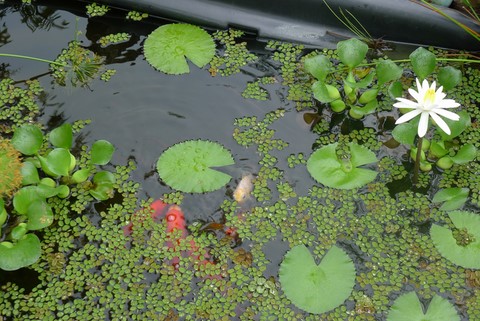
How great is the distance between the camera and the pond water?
222 cm

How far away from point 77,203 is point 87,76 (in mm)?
628

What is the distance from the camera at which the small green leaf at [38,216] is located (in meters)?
2.05

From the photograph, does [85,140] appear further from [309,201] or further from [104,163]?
[309,201]

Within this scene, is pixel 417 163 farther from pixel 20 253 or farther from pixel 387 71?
pixel 20 253

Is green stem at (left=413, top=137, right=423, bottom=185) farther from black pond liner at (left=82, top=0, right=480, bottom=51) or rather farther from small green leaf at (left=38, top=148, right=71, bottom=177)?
small green leaf at (left=38, top=148, right=71, bottom=177)

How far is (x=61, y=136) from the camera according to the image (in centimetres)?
223

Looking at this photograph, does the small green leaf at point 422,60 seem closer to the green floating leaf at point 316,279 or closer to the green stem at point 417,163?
the green stem at point 417,163

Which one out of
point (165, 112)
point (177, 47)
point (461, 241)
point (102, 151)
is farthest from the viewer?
point (177, 47)

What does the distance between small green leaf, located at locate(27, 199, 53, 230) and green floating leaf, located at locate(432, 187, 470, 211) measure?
137cm

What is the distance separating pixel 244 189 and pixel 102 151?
532 millimetres

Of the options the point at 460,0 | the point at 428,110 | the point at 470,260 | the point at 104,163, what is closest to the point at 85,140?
the point at 104,163

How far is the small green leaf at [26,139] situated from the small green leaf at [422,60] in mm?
1396

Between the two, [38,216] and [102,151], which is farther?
[102,151]

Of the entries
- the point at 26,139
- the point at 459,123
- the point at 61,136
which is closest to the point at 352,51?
the point at 459,123
